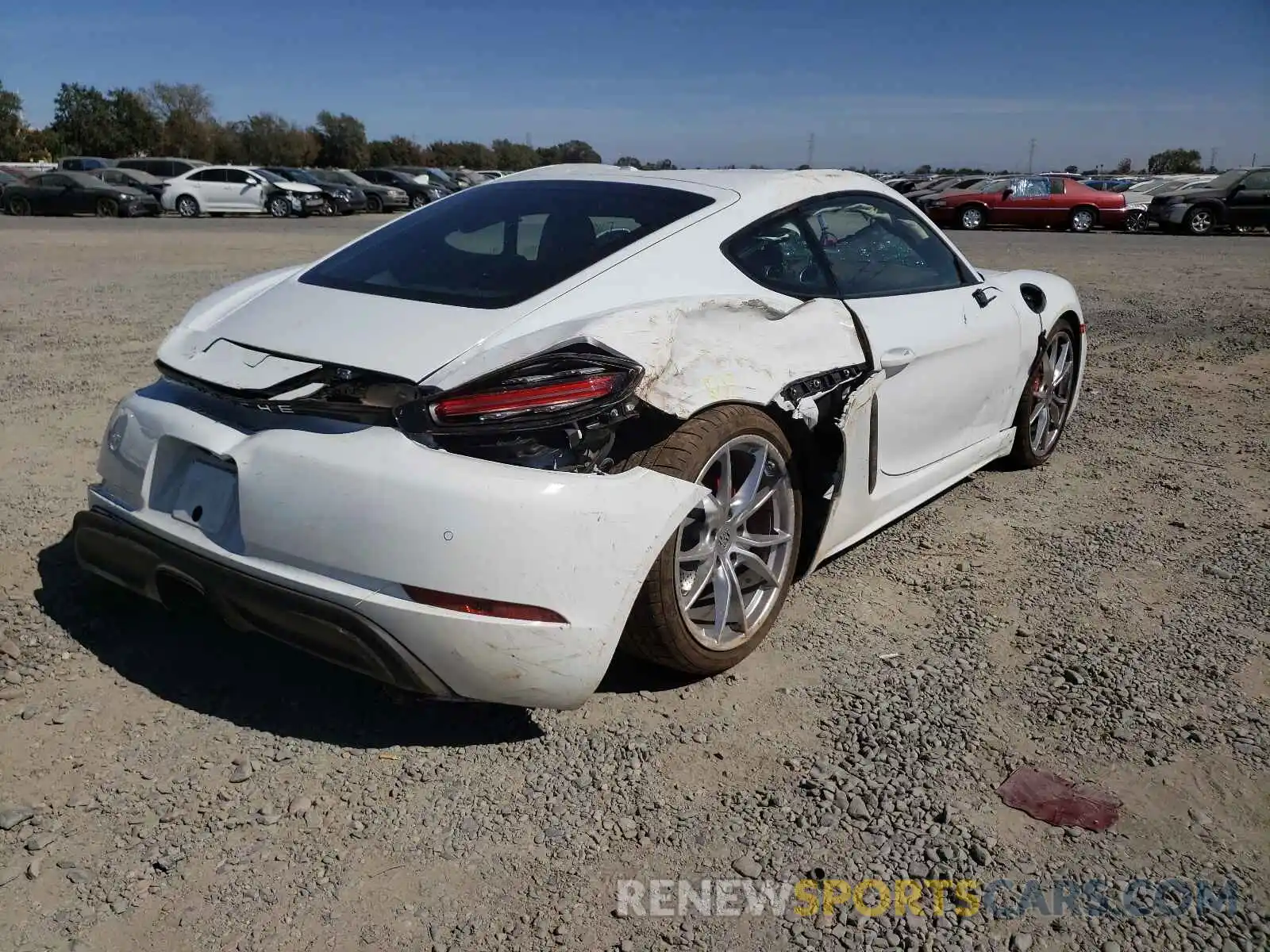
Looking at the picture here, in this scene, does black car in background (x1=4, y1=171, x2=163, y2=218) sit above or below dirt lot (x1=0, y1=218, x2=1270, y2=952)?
above

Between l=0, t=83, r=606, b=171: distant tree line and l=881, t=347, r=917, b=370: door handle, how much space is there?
193 ft

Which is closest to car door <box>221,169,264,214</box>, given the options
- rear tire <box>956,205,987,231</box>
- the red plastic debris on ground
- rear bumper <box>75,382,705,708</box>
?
rear tire <box>956,205,987,231</box>

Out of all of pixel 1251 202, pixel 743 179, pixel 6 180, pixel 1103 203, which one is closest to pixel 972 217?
pixel 1103 203

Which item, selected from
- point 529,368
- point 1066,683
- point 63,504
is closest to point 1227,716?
point 1066,683

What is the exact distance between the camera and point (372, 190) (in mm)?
33625

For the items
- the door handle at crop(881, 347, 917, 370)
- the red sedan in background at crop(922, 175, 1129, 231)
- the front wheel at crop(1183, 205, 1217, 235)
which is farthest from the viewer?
the red sedan in background at crop(922, 175, 1129, 231)

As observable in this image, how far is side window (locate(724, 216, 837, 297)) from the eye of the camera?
133 inches

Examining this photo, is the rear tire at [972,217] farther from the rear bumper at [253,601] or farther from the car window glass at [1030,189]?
the rear bumper at [253,601]

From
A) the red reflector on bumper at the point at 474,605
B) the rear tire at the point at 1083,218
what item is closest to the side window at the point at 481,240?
the red reflector on bumper at the point at 474,605

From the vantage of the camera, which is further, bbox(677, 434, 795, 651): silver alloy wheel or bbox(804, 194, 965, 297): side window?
bbox(804, 194, 965, 297): side window

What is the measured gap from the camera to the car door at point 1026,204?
2573 cm

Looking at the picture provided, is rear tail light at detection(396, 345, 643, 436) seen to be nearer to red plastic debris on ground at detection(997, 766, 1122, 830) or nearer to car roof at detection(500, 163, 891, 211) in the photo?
car roof at detection(500, 163, 891, 211)

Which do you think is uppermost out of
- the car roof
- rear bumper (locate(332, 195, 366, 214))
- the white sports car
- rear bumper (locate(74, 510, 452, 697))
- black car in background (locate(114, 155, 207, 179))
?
black car in background (locate(114, 155, 207, 179))

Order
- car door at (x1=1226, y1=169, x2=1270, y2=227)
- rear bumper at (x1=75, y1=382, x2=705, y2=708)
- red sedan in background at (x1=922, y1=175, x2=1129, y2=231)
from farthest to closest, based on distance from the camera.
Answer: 1. red sedan in background at (x1=922, y1=175, x2=1129, y2=231)
2. car door at (x1=1226, y1=169, x2=1270, y2=227)
3. rear bumper at (x1=75, y1=382, x2=705, y2=708)
